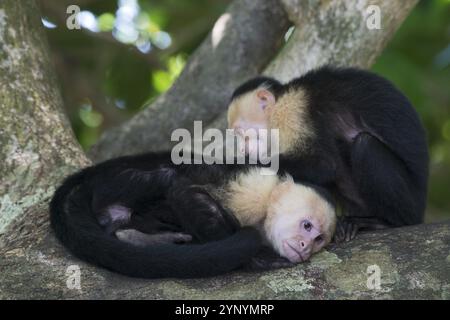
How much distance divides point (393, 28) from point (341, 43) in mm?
425

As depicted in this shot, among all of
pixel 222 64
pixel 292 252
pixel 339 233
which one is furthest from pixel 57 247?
pixel 222 64

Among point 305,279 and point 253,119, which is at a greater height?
point 253,119

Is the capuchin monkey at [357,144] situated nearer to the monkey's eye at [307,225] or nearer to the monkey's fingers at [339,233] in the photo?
the monkey's fingers at [339,233]

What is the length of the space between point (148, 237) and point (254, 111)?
4.67 ft

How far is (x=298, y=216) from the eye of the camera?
4.05m

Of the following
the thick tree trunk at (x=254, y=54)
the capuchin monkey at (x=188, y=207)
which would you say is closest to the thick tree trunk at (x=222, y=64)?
the thick tree trunk at (x=254, y=54)

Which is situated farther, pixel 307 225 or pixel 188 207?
pixel 307 225

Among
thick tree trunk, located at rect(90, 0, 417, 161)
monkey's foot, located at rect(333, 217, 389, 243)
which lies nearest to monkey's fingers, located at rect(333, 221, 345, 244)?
monkey's foot, located at rect(333, 217, 389, 243)

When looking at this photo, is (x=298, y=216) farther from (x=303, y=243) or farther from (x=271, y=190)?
(x=303, y=243)

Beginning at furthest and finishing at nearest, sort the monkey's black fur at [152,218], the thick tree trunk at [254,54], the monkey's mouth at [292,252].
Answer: the thick tree trunk at [254,54] < the monkey's mouth at [292,252] < the monkey's black fur at [152,218]

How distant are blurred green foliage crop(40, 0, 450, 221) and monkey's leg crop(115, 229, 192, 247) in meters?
3.10

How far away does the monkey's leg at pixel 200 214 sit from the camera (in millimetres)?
3797

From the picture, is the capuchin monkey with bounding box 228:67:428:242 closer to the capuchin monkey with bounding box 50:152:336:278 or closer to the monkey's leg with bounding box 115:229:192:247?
the capuchin monkey with bounding box 50:152:336:278

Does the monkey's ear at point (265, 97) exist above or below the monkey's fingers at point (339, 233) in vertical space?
above
